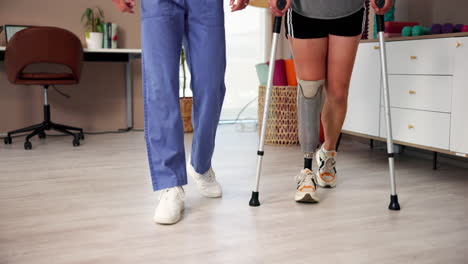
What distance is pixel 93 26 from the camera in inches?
157

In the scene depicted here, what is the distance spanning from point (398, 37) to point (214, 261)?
68.4 inches

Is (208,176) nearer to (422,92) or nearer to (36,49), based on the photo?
(422,92)

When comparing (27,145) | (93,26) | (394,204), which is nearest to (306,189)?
(394,204)

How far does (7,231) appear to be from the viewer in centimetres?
165

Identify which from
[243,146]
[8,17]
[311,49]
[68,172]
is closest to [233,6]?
[311,49]

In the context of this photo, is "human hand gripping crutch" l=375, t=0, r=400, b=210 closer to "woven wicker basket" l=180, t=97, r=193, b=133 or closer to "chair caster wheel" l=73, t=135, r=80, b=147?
"chair caster wheel" l=73, t=135, r=80, b=147

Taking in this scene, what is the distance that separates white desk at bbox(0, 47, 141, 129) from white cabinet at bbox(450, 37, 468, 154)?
2.18 m

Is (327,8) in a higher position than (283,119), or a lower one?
higher

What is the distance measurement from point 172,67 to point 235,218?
569 millimetres

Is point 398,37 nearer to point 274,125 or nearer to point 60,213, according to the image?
point 274,125

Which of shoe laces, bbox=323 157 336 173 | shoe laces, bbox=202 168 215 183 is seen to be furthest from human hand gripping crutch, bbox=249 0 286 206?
shoe laces, bbox=323 157 336 173

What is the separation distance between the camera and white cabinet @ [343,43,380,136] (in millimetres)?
2836

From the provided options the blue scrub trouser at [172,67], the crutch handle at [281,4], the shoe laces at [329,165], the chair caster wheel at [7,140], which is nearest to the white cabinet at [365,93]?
the shoe laces at [329,165]

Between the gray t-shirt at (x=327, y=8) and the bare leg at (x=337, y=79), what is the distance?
9 cm
